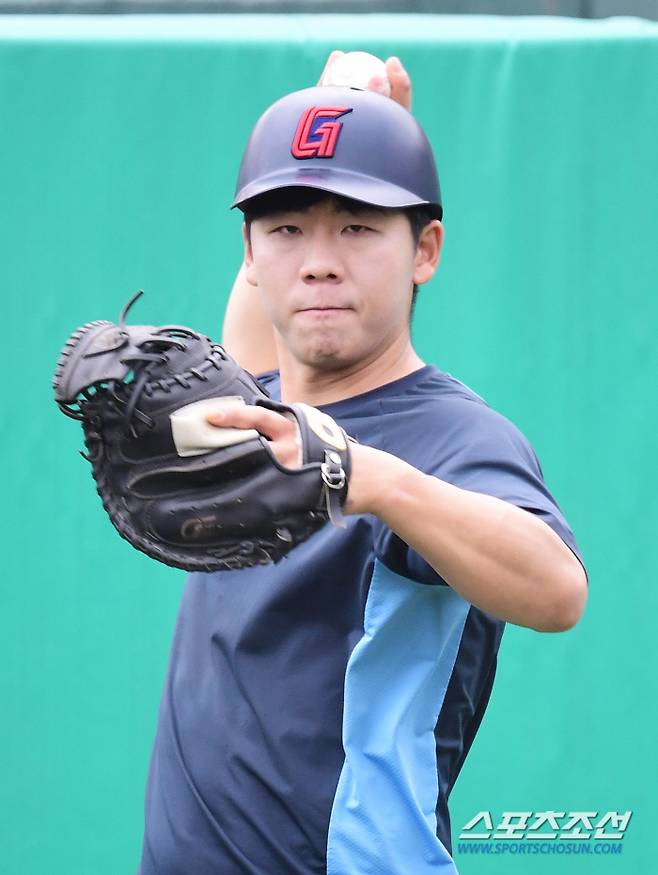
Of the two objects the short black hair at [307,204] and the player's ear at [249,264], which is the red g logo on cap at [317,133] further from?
the player's ear at [249,264]

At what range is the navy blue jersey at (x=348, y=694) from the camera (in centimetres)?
151

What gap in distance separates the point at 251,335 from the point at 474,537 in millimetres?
856

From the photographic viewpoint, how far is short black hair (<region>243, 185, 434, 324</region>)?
160 centimetres

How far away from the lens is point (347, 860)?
60.5 inches

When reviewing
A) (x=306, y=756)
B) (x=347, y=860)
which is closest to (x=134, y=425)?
(x=306, y=756)

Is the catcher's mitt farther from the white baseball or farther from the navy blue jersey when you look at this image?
the white baseball

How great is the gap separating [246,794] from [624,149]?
1.72 meters

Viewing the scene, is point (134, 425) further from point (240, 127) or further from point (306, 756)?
point (240, 127)

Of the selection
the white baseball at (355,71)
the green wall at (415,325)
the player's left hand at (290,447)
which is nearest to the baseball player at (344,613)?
the player's left hand at (290,447)

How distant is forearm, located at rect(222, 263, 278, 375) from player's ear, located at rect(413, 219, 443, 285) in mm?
394

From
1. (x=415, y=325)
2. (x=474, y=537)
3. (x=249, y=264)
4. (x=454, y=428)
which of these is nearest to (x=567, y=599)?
(x=474, y=537)

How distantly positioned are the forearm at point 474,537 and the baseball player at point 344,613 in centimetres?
5

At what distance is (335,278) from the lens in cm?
159

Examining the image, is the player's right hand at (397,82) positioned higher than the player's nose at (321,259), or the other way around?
the player's right hand at (397,82)
